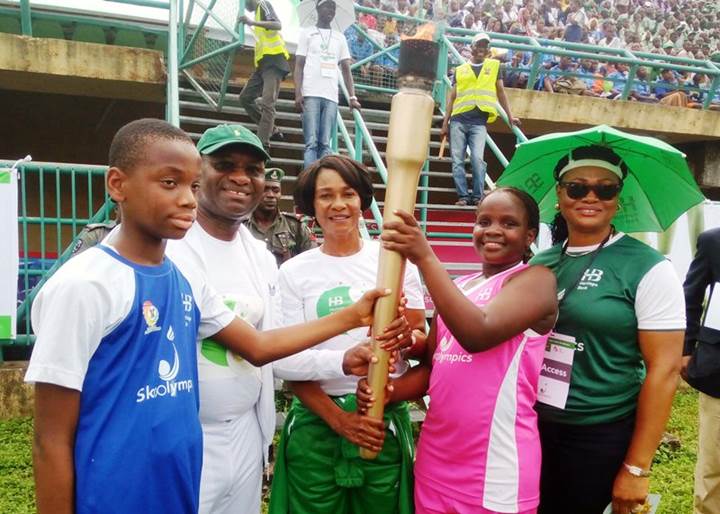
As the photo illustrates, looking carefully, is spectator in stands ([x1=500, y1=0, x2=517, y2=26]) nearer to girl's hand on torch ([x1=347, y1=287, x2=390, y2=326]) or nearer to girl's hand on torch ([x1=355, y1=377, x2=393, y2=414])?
girl's hand on torch ([x1=347, y1=287, x2=390, y2=326])

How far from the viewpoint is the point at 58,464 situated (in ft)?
4.35

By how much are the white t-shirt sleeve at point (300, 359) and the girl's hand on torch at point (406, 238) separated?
0.54 meters

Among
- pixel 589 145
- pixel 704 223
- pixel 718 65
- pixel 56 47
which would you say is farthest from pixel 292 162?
pixel 718 65

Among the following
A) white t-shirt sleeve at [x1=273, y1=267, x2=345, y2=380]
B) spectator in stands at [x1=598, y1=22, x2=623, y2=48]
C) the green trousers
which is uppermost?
spectator in stands at [x1=598, y1=22, x2=623, y2=48]

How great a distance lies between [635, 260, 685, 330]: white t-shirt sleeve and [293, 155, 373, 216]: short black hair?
100 centimetres

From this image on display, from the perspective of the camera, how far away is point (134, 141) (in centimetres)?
147

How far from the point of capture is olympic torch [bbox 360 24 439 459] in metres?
1.49

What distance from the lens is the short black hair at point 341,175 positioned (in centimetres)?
220

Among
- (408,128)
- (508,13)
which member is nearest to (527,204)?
(408,128)

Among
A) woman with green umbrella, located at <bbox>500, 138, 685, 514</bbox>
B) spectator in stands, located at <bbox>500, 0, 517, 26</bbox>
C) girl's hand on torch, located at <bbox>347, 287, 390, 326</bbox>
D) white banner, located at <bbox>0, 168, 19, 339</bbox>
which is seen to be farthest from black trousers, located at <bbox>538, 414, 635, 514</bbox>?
spectator in stands, located at <bbox>500, 0, 517, 26</bbox>

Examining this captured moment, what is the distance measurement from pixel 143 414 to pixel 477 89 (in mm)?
6102

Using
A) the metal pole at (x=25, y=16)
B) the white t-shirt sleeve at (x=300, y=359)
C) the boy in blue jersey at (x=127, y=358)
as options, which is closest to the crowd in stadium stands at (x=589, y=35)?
the metal pole at (x=25, y=16)

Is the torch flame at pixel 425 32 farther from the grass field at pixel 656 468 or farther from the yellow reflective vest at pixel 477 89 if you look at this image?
the yellow reflective vest at pixel 477 89

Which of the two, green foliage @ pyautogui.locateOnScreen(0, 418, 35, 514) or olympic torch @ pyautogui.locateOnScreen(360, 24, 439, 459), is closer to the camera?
olympic torch @ pyautogui.locateOnScreen(360, 24, 439, 459)
